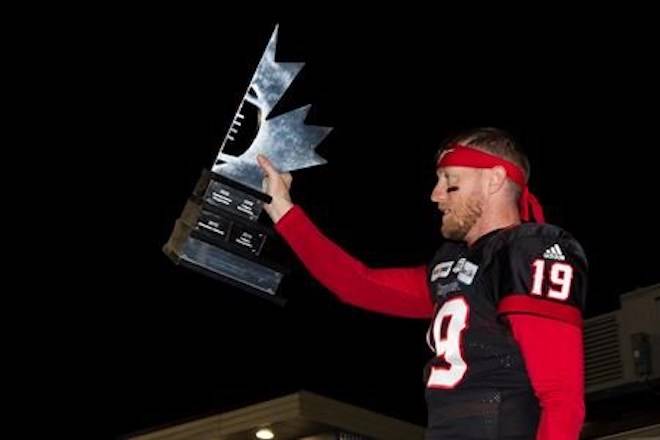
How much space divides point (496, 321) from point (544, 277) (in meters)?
0.19

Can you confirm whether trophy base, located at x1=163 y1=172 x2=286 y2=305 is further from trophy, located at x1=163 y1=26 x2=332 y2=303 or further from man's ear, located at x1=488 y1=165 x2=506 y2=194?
man's ear, located at x1=488 y1=165 x2=506 y2=194

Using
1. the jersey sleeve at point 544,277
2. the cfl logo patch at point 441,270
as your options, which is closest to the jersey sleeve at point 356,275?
the cfl logo patch at point 441,270

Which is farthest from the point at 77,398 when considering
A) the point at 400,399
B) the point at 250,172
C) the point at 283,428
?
the point at 250,172

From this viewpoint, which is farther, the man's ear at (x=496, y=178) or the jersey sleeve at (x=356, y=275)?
the jersey sleeve at (x=356, y=275)

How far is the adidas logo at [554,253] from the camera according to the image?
359cm

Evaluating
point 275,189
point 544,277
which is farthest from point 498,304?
point 275,189

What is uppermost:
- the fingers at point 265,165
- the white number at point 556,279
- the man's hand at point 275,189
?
the fingers at point 265,165

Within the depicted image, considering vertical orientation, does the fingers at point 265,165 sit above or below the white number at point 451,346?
above

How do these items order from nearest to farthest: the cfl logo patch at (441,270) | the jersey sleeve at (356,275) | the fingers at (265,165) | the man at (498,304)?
the man at (498,304), the cfl logo patch at (441,270), the jersey sleeve at (356,275), the fingers at (265,165)

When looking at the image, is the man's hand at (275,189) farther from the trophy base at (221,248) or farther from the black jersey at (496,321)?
the black jersey at (496,321)

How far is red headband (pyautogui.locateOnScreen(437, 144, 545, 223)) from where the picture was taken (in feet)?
12.8

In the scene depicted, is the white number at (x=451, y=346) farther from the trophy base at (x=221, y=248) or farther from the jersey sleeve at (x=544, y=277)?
the trophy base at (x=221, y=248)

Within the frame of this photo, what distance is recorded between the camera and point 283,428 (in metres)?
13.5

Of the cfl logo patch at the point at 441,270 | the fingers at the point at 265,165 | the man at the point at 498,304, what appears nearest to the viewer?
the man at the point at 498,304
